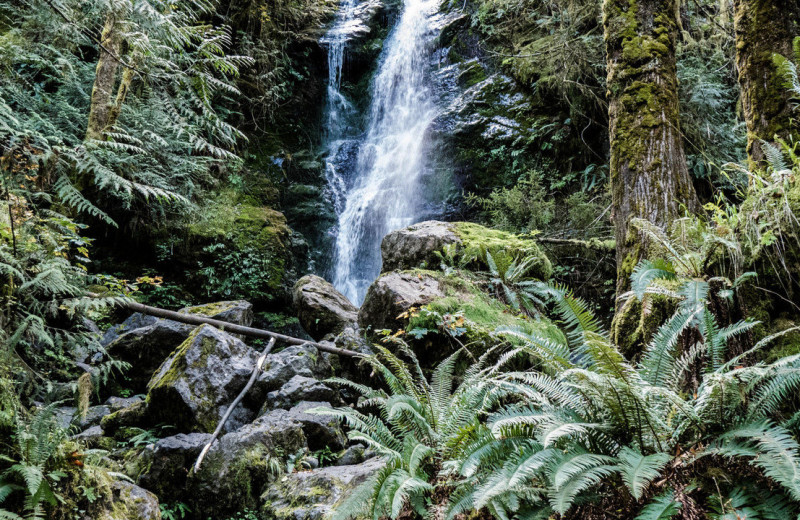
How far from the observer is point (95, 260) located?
9.00 meters

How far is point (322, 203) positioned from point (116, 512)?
10.6 metres

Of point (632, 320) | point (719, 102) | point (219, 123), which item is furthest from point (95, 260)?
point (719, 102)

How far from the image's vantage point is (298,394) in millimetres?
4324

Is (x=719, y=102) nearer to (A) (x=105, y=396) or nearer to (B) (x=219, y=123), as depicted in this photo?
(B) (x=219, y=123)

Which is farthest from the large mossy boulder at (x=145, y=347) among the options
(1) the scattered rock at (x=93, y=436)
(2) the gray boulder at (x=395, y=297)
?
(2) the gray boulder at (x=395, y=297)

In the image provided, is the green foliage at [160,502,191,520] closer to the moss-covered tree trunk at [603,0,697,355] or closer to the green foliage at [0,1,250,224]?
the moss-covered tree trunk at [603,0,697,355]

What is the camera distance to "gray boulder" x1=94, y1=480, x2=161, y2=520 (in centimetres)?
231

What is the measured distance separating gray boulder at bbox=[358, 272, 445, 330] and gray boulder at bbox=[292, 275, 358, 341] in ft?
6.83

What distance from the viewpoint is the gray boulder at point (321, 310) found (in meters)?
7.32

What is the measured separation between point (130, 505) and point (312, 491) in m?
1.05

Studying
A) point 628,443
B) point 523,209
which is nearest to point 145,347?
point 628,443

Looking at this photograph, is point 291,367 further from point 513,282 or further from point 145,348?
point 513,282

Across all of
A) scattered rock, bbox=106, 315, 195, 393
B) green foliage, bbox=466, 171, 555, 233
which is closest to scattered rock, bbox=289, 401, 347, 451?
scattered rock, bbox=106, 315, 195, 393

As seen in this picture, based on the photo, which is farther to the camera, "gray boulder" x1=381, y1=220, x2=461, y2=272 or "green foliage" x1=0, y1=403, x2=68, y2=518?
"gray boulder" x1=381, y1=220, x2=461, y2=272
